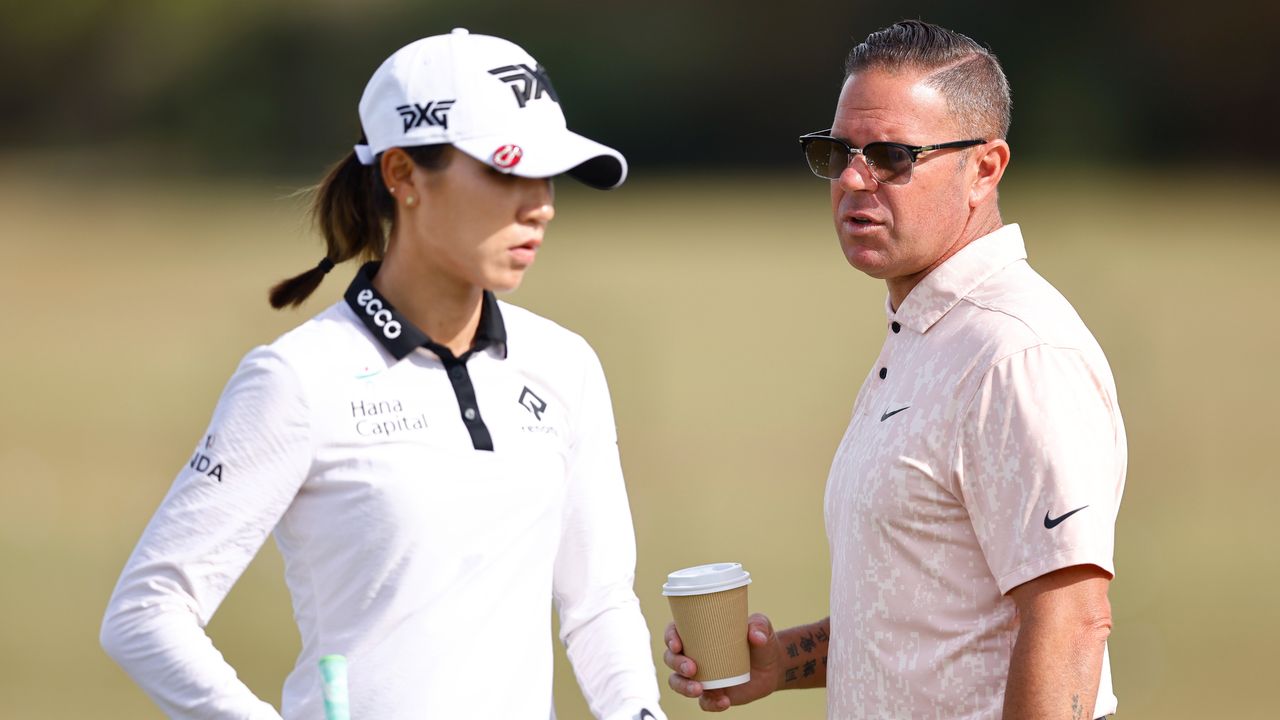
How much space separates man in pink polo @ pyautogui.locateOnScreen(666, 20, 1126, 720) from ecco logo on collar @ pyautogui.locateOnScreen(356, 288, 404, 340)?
86 cm

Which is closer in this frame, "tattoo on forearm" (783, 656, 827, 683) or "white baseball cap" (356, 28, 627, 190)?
"white baseball cap" (356, 28, 627, 190)

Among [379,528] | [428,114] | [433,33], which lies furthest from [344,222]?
[433,33]

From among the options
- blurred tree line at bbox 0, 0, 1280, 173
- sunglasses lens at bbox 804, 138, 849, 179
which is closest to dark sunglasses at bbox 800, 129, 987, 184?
sunglasses lens at bbox 804, 138, 849, 179

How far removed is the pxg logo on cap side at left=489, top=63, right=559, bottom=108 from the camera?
241cm

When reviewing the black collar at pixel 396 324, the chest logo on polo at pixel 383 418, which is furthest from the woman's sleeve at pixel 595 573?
the chest logo on polo at pixel 383 418

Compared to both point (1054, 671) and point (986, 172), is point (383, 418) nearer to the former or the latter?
point (1054, 671)

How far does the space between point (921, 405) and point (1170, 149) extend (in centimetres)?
3290

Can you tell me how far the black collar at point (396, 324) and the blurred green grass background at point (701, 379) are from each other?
1.21 feet

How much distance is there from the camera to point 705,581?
291 cm

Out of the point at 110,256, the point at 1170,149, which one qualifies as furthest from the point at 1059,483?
the point at 1170,149

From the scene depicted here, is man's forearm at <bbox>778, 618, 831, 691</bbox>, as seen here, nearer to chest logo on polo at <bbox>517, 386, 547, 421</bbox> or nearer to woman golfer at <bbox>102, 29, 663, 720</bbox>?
woman golfer at <bbox>102, 29, 663, 720</bbox>

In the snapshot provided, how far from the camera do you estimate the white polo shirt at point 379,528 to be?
7.43 ft

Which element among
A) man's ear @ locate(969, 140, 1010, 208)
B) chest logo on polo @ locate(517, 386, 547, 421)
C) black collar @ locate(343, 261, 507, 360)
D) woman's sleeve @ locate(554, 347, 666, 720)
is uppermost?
man's ear @ locate(969, 140, 1010, 208)

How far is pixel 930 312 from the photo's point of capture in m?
2.79
